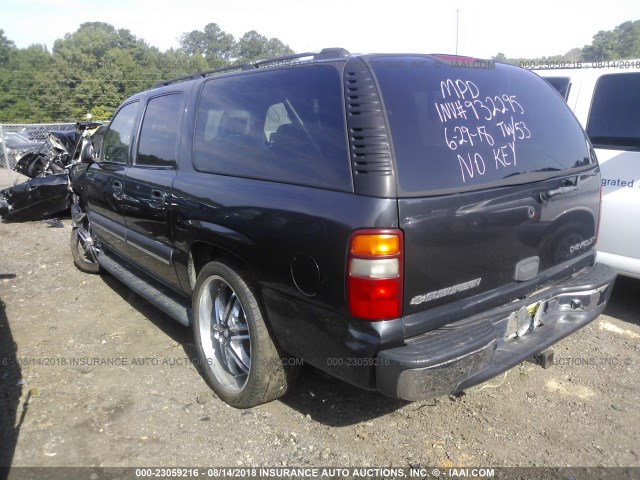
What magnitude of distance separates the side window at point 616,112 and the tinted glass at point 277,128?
2.96 metres

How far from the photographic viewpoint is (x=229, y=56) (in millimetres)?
94000

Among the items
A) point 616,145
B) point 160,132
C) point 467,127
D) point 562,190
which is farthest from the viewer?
point 616,145

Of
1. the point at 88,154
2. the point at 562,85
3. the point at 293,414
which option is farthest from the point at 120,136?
the point at 562,85

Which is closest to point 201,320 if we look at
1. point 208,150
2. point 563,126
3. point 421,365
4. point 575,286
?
point 208,150

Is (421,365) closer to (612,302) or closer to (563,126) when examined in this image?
(563,126)

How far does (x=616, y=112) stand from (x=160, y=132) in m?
3.70

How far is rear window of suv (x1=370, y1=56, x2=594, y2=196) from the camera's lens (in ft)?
7.29

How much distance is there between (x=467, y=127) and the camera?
2.45 m

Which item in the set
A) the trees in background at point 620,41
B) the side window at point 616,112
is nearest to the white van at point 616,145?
the side window at point 616,112

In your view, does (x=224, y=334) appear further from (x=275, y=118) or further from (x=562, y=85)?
(x=562, y=85)

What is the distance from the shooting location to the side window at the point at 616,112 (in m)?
4.04

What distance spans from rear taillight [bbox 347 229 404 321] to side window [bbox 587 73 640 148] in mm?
3036

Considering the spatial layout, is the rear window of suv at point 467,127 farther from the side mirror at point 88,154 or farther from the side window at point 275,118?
the side mirror at point 88,154

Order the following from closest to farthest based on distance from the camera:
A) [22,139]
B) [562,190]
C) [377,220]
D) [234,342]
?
[377,220] → [562,190] → [234,342] → [22,139]
